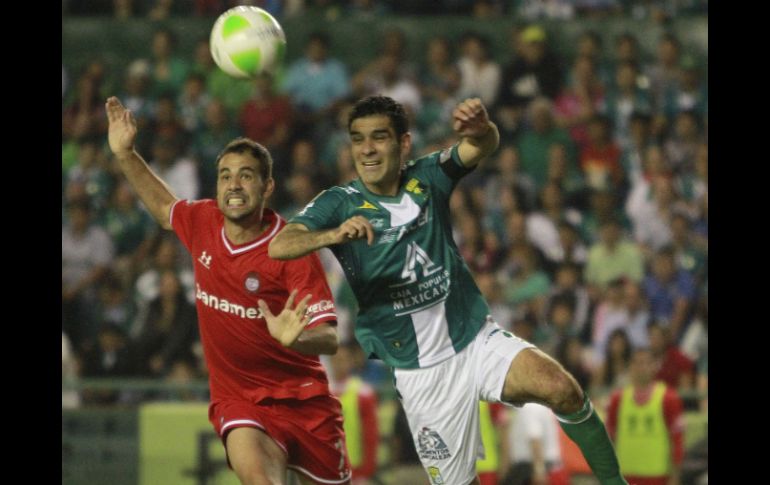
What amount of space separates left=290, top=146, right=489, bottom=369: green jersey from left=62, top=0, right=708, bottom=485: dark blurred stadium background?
12.4 ft

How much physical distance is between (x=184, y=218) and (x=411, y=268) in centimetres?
130

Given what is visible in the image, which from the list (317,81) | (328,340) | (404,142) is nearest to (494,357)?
(328,340)

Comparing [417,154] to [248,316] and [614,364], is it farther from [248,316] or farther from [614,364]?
[248,316]

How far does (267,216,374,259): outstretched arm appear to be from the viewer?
18.3ft

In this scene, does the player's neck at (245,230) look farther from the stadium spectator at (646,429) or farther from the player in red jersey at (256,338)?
the stadium spectator at (646,429)

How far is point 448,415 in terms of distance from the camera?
20.8ft

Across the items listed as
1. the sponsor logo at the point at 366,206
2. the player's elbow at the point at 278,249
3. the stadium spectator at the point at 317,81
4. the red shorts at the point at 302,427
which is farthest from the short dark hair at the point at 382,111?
the stadium spectator at the point at 317,81

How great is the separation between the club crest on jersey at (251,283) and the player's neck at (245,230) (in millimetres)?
194

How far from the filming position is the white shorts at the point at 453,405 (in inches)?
248

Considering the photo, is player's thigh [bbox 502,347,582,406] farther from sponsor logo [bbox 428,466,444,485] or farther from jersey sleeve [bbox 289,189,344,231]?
jersey sleeve [bbox 289,189,344,231]

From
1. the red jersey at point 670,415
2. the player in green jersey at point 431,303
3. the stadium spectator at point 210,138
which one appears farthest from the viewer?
the stadium spectator at point 210,138

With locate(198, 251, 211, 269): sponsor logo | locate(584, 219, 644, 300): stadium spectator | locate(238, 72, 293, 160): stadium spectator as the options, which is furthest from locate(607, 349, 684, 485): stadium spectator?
locate(238, 72, 293, 160): stadium spectator
